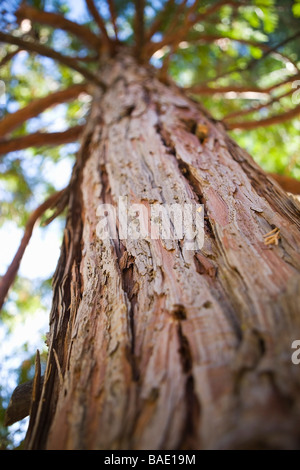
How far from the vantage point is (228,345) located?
0.73m

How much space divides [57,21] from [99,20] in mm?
476

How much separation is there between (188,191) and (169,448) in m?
0.87

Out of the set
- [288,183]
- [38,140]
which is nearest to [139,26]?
[38,140]

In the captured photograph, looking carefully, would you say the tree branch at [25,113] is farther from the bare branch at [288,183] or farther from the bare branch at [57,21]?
the bare branch at [288,183]

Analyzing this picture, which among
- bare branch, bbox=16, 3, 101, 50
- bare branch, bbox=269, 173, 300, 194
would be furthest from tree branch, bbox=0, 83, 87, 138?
bare branch, bbox=269, 173, 300, 194

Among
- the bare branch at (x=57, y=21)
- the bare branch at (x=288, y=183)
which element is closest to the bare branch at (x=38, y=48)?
the bare branch at (x=57, y=21)

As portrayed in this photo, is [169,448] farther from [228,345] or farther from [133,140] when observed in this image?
[133,140]

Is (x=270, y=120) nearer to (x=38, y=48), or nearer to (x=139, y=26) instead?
(x=139, y=26)

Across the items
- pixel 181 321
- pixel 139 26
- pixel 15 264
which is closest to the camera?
pixel 181 321

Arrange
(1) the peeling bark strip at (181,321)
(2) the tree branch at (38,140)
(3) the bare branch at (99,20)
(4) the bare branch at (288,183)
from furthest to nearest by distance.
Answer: (3) the bare branch at (99,20)
(2) the tree branch at (38,140)
(4) the bare branch at (288,183)
(1) the peeling bark strip at (181,321)

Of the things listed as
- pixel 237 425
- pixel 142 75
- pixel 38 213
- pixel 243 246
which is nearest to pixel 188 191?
pixel 243 246

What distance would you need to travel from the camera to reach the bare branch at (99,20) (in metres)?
3.49

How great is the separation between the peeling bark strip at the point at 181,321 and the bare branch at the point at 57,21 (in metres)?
2.57

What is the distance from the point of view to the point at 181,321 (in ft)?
2.74
